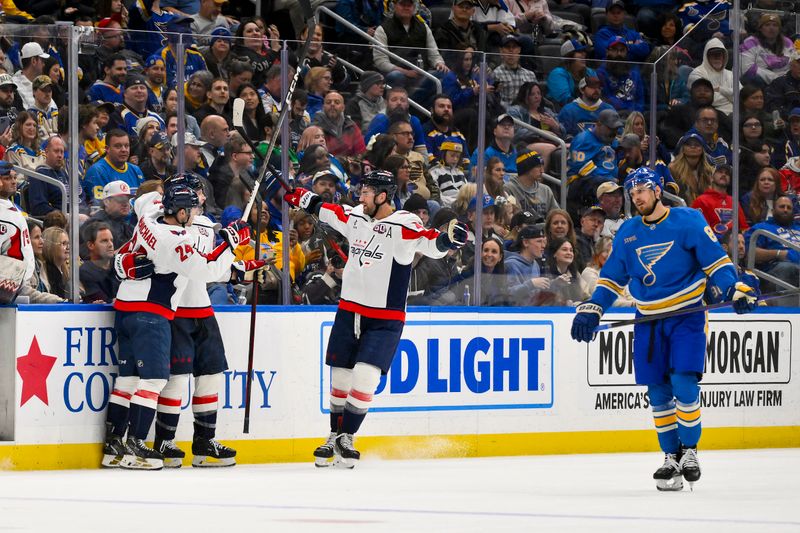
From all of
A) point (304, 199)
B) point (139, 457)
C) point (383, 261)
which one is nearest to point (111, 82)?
point (304, 199)

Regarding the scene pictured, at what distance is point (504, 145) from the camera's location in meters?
9.92

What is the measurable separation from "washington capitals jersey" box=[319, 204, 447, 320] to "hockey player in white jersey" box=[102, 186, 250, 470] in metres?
0.80

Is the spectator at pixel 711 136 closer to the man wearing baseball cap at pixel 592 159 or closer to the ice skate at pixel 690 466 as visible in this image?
the man wearing baseball cap at pixel 592 159

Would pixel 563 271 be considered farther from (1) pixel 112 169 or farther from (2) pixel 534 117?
(1) pixel 112 169

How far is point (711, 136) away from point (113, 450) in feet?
16.2

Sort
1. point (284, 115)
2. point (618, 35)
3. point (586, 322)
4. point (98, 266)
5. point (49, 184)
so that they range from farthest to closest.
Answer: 1. point (618, 35)
2. point (284, 115)
3. point (98, 266)
4. point (49, 184)
5. point (586, 322)

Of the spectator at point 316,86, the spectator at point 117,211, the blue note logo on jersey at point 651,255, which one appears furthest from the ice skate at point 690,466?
the spectator at point 117,211

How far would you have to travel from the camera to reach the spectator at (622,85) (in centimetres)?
1036

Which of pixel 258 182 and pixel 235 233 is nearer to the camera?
pixel 235 233

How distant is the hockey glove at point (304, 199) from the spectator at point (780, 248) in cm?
354

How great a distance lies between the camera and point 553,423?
9977 millimetres

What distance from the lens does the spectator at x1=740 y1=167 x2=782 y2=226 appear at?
35.2 ft

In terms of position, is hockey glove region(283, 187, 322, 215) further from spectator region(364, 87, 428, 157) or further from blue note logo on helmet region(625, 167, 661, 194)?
blue note logo on helmet region(625, 167, 661, 194)

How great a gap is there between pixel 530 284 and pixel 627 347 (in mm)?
869
